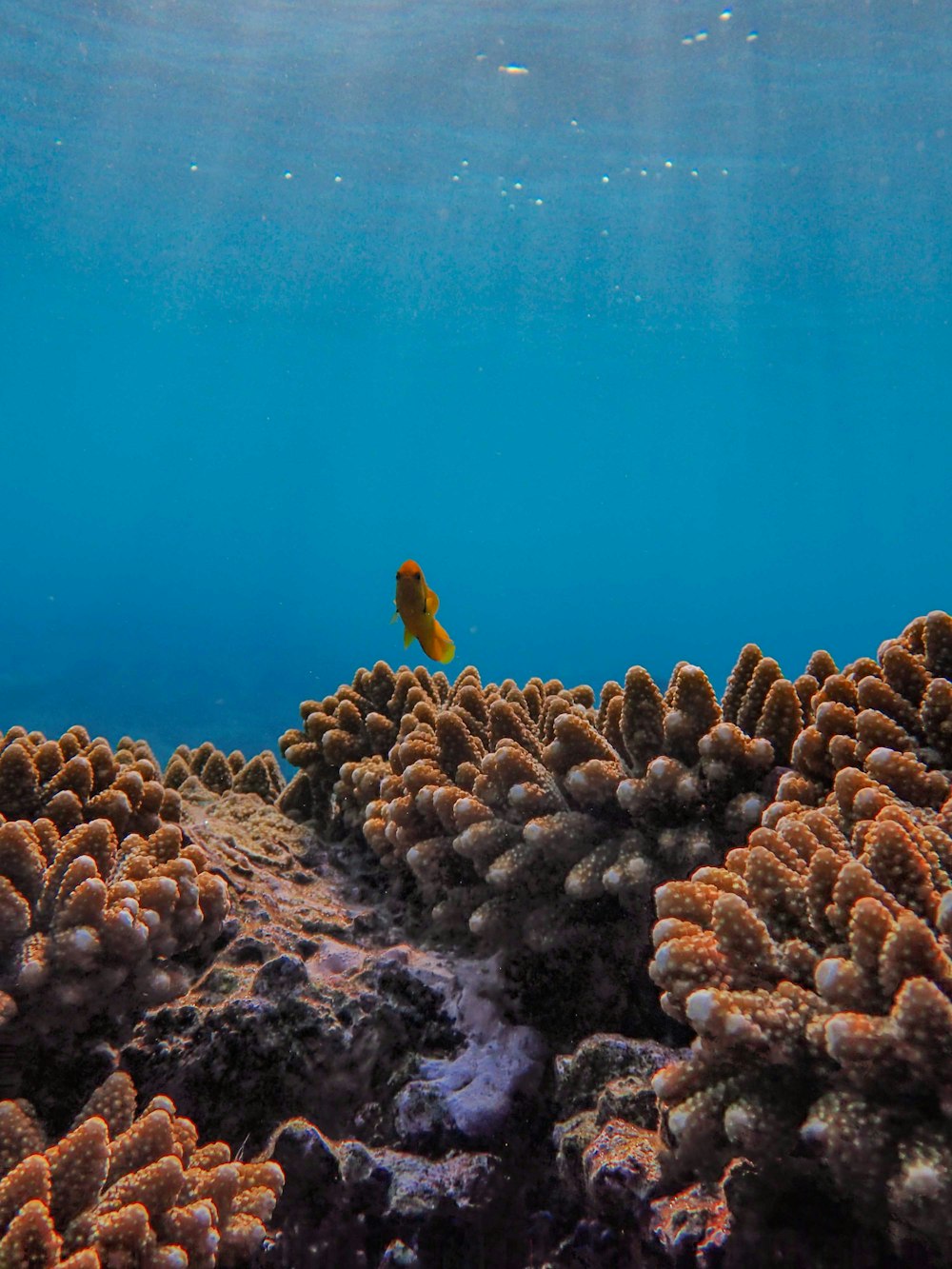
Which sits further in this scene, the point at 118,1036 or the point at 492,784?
the point at 492,784

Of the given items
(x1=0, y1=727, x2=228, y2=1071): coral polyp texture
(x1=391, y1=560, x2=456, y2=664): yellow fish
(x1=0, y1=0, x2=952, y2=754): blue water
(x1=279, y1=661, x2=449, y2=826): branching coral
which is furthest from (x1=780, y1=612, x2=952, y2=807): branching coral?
(x1=0, y1=0, x2=952, y2=754): blue water

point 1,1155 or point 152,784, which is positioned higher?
point 152,784

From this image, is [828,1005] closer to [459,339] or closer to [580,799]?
[580,799]

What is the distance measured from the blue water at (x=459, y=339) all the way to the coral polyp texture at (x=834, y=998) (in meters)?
27.0

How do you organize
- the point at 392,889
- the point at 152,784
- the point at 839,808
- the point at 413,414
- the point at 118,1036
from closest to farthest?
the point at 839,808, the point at 118,1036, the point at 152,784, the point at 392,889, the point at 413,414

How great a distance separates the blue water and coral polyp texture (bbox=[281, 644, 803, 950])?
26.3m

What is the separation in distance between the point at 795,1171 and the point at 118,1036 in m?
2.12

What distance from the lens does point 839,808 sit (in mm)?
2371

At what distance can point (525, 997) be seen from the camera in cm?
286

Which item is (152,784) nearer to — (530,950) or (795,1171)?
(530,950)

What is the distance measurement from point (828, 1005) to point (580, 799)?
123 cm

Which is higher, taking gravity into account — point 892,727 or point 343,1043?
point 892,727

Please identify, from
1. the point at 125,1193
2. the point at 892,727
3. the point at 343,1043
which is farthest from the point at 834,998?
the point at 125,1193

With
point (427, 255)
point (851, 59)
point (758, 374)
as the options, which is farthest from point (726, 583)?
point (851, 59)
